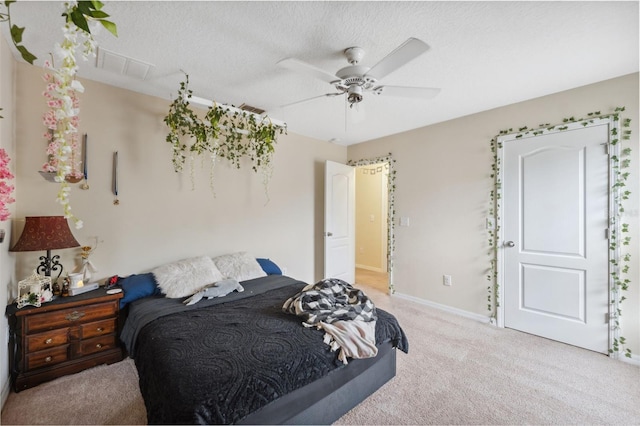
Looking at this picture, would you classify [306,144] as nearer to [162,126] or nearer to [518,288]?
[162,126]

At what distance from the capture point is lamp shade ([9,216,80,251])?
2.04 m

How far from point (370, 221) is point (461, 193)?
2.92 m

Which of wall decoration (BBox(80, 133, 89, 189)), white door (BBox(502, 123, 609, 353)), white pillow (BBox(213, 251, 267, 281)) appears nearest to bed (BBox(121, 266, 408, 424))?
white pillow (BBox(213, 251, 267, 281))

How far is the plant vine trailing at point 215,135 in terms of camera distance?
2.71 m

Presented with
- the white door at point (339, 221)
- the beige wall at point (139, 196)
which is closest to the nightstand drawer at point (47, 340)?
the beige wall at point (139, 196)

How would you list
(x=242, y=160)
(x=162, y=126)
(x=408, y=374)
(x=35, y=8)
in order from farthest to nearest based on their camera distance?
(x=242, y=160) < (x=162, y=126) < (x=408, y=374) < (x=35, y=8)

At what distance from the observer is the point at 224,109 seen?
275 centimetres

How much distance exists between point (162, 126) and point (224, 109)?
776 mm

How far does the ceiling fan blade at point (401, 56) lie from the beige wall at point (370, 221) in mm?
4018

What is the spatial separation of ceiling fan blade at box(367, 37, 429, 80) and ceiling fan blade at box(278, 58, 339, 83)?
0.30m

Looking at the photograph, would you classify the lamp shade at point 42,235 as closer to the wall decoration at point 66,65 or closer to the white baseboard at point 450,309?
the wall decoration at point 66,65

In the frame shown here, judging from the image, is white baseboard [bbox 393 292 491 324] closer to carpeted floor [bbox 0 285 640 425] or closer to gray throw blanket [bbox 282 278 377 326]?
carpeted floor [bbox 0 285 640 425]

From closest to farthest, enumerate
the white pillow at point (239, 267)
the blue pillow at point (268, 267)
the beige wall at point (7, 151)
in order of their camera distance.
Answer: the beige wall at point (7, 151) → the white pillow at point (239, 267) → the blue pillow at point (268, 267)

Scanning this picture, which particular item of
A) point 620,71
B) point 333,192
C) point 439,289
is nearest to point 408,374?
point 439,289
